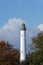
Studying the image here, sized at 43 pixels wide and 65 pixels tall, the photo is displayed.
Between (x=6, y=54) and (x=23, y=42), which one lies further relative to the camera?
(x=23, y=42)

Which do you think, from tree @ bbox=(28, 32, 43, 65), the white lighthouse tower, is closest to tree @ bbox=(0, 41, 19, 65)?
tree @ bbox=(28, 32, 43, 65)

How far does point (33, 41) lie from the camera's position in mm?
57875

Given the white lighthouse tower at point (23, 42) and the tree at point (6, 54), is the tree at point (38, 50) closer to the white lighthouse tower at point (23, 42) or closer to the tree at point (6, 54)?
the tree at point (6, 54)

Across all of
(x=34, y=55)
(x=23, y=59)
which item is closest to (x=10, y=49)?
(x=34, y=55)

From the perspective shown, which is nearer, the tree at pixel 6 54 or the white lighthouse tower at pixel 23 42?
the tree at pixel 6 54

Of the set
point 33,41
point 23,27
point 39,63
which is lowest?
point 39,63

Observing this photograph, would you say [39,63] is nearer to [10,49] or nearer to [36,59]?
[36,59]

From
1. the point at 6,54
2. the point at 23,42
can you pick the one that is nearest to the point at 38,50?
the point at 6,54

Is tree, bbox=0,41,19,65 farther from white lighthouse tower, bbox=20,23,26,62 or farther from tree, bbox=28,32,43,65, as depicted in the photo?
white lighthouse tower, bbox=20,23,26,62

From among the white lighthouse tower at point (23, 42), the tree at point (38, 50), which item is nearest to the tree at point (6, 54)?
the tree at point (38, 50)

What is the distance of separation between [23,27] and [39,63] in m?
29.5

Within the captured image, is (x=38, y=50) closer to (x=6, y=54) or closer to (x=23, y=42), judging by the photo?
(x=6, y=54)

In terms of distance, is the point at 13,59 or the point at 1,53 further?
the point at 13,59

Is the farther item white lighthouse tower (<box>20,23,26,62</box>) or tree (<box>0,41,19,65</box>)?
white lighthouse tower (<box>20,23,26,62</box>)
